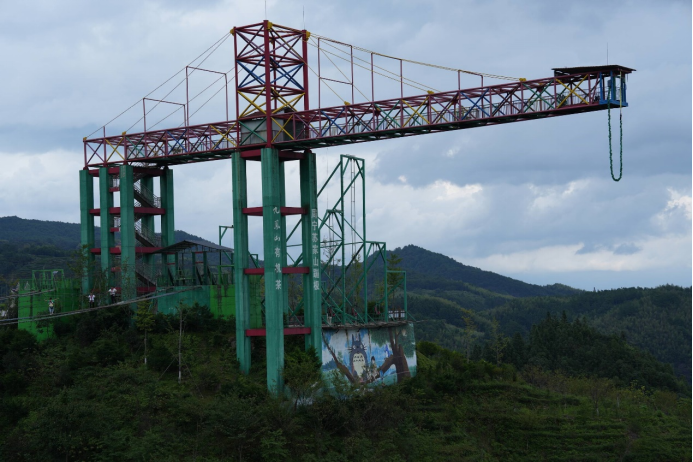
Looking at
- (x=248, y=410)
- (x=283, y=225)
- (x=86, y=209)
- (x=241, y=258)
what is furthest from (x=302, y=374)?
(x=86, y=209)

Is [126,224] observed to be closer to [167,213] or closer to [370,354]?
[167,213]

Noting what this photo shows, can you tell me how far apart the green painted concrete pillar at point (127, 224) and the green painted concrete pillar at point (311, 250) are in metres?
12.8

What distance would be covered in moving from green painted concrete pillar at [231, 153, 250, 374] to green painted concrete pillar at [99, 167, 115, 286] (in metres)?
12.8

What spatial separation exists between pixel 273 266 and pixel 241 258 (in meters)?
2.21

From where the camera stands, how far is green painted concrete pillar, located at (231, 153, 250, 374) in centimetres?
4388

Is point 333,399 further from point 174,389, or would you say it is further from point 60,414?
point 60,414

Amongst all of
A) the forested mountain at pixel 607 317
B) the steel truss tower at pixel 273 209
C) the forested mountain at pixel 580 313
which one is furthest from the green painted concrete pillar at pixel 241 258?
the forested mountain at pixel 607 317

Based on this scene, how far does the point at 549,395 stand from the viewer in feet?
167

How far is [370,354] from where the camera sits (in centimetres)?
4772

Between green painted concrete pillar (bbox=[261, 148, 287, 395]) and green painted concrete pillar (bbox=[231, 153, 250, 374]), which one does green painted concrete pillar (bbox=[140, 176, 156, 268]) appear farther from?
green painted concrete pillar (bbox=[261, 148, 287, 395])

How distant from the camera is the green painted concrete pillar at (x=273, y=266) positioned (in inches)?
1665

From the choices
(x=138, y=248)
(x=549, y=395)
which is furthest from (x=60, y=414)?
(x=549, y=395)

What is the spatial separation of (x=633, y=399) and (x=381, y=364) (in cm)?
2285

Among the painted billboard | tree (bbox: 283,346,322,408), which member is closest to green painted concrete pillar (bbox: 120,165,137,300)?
tree (bbox: 283,346,322,408)
